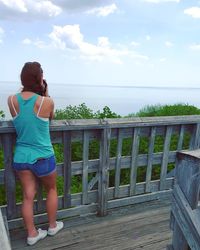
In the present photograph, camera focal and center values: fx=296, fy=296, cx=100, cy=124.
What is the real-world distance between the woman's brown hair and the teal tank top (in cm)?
8

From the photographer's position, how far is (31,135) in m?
2.56

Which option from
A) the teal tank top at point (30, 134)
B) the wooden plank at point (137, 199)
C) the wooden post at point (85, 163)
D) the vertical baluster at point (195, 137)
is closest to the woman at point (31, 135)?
the teal tank top at point (30, 134)

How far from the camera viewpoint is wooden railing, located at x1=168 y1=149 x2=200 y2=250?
57.9 inches

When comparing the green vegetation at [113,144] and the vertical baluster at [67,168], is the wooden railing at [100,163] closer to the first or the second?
the vertical baluster at [67,168]

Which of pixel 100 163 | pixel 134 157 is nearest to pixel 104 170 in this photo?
pixel 100 163

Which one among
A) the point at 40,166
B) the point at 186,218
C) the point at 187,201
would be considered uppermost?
the point at 187,201

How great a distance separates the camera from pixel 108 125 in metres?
3.12

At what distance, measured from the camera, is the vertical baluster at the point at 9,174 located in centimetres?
275

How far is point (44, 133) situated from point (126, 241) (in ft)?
4.29

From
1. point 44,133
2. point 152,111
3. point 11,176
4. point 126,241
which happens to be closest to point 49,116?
point 44,133

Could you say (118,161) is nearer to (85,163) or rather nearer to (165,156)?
(85,163)

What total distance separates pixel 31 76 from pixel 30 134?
0.50 m

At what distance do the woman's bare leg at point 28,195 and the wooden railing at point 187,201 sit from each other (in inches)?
56.2

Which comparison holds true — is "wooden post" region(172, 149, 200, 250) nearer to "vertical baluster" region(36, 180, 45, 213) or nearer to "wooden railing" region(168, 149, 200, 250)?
"wooden railing" region(168, 149, 200, 250)
